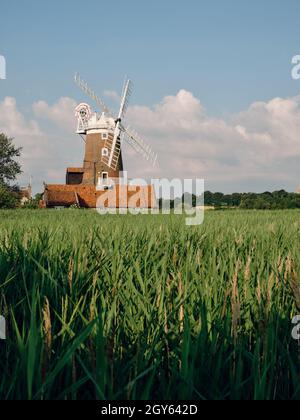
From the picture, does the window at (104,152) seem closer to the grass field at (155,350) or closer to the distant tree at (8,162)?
the distant tree at (8,162)

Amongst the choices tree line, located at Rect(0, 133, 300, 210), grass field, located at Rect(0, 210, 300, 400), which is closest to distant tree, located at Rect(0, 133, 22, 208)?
tree line, located at Rect(0, 133, 300, 210)

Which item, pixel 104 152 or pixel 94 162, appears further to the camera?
pixel 94 162

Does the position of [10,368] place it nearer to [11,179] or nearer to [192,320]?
[192,320]

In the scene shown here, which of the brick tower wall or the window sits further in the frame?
the brick tower wall

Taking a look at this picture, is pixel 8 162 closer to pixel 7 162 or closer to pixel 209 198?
pixel 7 162

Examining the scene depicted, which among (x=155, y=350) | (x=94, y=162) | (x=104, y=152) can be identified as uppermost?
(x=104, y=152)

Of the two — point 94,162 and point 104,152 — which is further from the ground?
point 104,152

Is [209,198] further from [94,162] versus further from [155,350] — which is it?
[155,350]

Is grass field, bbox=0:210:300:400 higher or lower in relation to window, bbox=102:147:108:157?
lower

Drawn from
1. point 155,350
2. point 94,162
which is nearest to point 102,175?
point 94,162

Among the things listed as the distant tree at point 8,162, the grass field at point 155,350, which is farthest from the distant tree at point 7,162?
the grass field at point 155,350

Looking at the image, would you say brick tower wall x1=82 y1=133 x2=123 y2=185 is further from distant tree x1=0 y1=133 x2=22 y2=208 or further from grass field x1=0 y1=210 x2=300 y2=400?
grass field x1=0 y1=210 x2=300 y2=400

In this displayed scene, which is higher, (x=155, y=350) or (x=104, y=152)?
(x=104, y=152)
